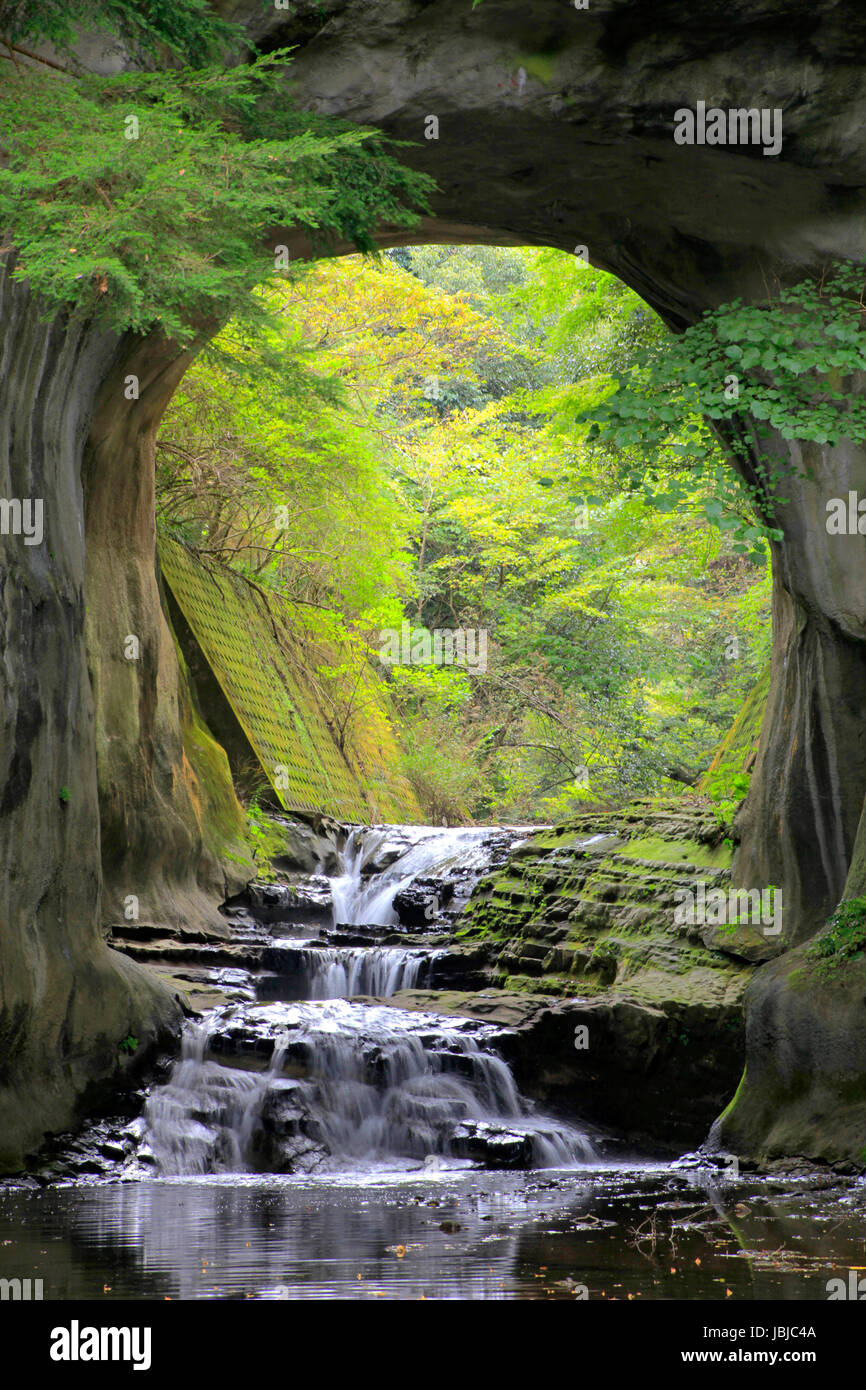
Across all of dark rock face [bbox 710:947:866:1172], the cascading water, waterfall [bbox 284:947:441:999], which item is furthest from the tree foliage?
waterfall [bbox 284:947:441:999]

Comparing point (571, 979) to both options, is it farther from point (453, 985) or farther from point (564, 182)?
point (564, 182)

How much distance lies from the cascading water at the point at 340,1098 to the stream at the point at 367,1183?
16 millimetres

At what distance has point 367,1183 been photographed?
27.8ft

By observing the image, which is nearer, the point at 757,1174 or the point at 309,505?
the point at 757,1174

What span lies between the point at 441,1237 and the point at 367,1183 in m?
2.58

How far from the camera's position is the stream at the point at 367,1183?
16.7 ft

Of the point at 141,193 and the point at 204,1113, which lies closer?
the point at 141,193

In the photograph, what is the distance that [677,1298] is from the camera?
4527 mm

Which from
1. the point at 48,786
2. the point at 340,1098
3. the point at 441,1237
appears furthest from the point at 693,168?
the point at 441,1237

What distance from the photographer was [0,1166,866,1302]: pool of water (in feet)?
15.8

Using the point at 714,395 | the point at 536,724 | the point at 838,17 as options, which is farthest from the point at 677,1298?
the point at 536,724

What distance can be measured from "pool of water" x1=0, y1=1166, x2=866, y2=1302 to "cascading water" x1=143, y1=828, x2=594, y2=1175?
1.75 ft

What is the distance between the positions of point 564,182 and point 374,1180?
854 centimetres

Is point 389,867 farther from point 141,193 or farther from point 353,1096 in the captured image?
point 141,193
